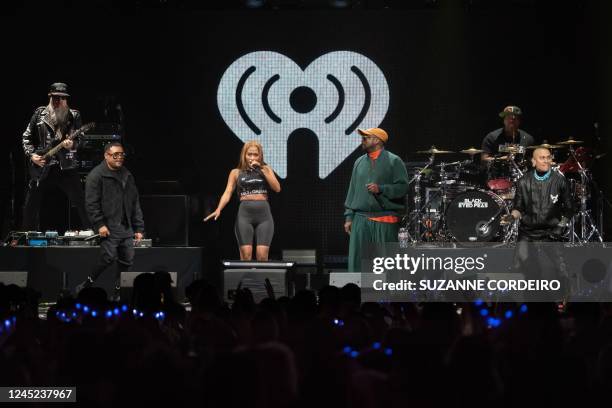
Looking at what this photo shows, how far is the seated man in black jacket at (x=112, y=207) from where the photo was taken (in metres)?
9.79

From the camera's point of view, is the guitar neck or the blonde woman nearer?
the blonde woman

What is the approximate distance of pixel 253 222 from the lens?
11008 mm

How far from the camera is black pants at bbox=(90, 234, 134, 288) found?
32.2 feet

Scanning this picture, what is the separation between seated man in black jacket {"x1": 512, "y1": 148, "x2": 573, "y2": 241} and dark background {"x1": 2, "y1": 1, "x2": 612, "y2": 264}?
13.1ft

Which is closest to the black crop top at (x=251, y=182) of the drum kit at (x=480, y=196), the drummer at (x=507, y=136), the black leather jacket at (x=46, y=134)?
the black leather jacket at (x=46, y=134)

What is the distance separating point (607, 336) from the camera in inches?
154

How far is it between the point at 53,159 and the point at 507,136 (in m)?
6.07

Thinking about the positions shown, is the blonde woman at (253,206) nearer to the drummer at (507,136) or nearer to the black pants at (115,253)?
the black pants at (115,253)

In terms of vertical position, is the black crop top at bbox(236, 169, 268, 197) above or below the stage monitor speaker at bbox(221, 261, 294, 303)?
above

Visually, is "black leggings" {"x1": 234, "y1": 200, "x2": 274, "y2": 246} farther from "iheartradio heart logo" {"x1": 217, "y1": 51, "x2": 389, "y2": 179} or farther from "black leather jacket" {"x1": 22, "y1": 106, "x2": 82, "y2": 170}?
"iheartradio heart logo" {"x1": 217, "y1": 51, "x2": 389, "y2": 179}

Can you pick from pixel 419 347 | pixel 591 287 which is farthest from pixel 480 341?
pixel 591 287

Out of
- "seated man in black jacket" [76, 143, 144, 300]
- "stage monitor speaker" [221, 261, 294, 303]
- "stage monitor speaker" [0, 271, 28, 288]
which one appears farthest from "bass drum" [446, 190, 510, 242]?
"stage monitor speaker" [0, 271, 28, 288]

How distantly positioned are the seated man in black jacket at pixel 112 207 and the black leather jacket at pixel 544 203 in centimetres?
412

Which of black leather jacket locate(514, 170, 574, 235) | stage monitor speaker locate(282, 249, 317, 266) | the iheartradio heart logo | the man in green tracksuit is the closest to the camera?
the man in green tracksuit
